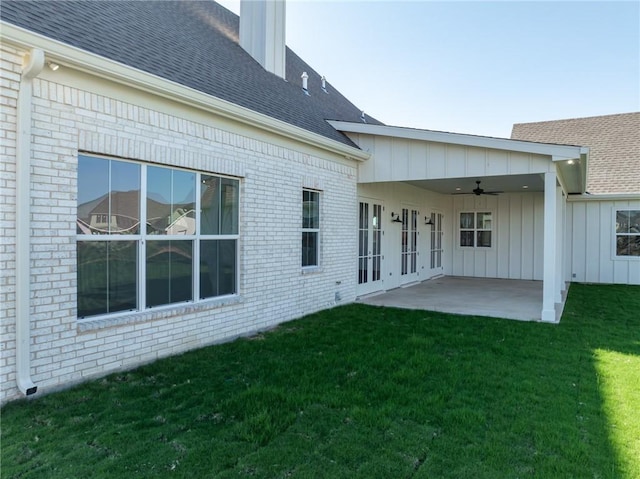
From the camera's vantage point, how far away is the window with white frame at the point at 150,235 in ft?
13.1

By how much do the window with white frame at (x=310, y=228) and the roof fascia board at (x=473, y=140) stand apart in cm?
189

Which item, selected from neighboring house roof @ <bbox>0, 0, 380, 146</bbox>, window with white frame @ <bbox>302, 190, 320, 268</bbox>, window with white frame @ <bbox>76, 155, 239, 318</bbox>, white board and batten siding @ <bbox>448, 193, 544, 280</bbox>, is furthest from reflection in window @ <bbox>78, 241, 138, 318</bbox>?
white board and batten siding @ <bbox>448, 193, 544, 280</bbox>

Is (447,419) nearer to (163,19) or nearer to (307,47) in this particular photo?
(163,19)

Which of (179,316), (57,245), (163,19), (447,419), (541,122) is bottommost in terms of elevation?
(447,419)

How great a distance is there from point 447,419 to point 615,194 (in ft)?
39.8

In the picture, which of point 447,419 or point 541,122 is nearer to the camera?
point 447,419

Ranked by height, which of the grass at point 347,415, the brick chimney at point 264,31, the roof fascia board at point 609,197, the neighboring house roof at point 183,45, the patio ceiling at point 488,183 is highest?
the brick chimney at point 264,31

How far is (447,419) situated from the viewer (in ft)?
10.6

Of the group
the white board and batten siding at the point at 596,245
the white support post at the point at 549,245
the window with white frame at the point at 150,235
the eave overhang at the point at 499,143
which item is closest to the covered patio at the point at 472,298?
the white support post at the point at 549,245

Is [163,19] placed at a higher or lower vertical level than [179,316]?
higher

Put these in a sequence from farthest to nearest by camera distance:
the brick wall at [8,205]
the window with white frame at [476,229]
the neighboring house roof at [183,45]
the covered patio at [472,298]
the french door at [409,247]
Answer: the window with white frame at [476,229]
the french door at [409,247]
the covered patio at [472,298]
the neighboring house roof at [183,45]
the brick wall at [8,205]

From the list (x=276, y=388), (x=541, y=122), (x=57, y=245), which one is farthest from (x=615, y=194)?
(x=57, y=245)

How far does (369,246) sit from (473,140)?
3.36m

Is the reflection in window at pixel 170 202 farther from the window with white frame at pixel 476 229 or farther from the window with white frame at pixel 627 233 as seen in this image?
the window with white frame at pixel 627 233
